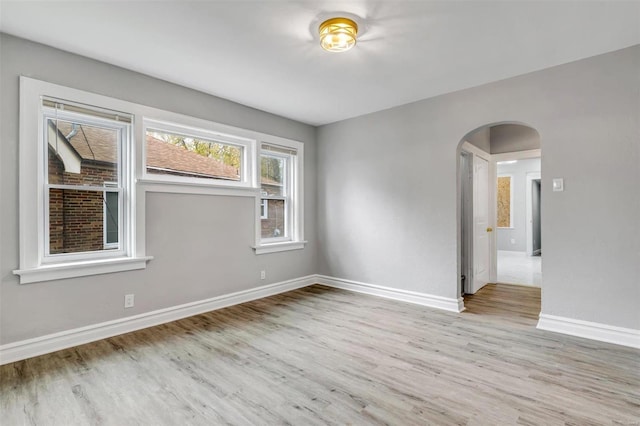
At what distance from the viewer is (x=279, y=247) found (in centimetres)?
456

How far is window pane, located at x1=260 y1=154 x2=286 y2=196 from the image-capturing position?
4.55 metres

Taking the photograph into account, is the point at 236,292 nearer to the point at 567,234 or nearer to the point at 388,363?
the point at 388,363

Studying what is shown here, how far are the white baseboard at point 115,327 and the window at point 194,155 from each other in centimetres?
144

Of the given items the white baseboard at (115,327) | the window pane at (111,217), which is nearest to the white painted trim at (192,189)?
the window pane at (111,217)

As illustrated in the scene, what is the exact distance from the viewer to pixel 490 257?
5.15 metres

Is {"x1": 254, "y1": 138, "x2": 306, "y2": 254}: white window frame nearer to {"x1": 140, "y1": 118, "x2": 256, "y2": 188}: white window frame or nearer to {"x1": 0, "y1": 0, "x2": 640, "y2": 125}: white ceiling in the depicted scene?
{"x1": 140, "y1": 118, "x2": 256, "y2": 188}: white window frame

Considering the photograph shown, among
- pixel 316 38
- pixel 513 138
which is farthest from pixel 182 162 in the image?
pixel 513 138

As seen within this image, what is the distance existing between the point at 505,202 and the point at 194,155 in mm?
8375

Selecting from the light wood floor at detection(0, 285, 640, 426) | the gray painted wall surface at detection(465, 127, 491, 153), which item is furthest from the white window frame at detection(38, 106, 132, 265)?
the gray painted wall surface at detection(465, 127, 491, 153)

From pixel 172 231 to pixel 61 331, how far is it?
127 centimetres

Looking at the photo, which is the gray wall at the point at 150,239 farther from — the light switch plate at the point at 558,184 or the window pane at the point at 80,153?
the light switch plate at the point at 558,184

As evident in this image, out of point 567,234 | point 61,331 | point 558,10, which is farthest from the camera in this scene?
point 567,234

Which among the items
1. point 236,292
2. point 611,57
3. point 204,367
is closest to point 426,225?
point 611,57

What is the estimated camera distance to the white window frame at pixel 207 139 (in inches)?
131
